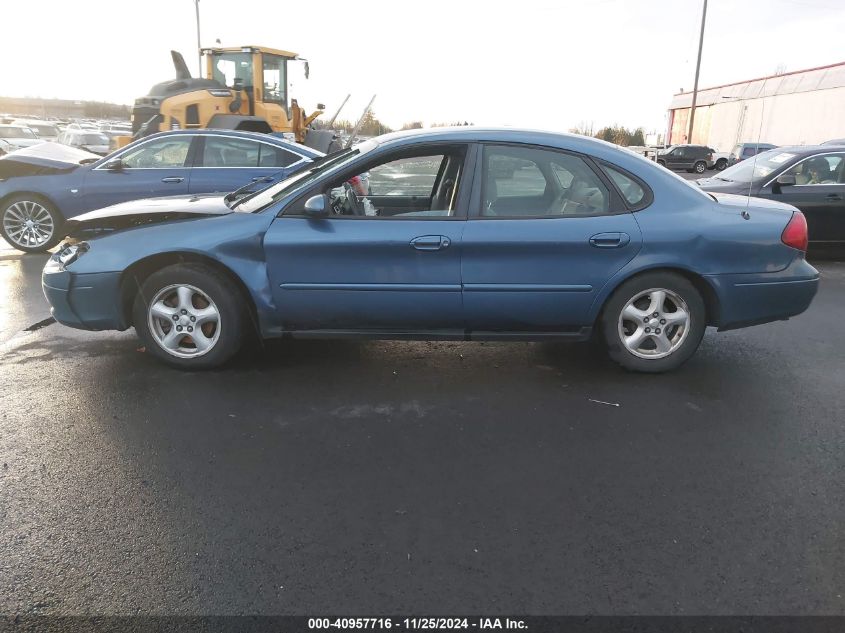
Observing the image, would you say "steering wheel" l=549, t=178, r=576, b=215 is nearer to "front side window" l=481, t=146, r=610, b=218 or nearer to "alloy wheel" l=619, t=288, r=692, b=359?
"front side window" l=481, t=146, r=610, b=218

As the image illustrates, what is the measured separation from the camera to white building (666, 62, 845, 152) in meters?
37.1

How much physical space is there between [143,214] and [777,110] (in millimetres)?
47369

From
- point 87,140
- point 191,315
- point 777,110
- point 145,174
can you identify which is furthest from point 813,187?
point 777,110

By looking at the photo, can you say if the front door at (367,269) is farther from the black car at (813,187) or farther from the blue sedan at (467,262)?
the black car at (813,187)

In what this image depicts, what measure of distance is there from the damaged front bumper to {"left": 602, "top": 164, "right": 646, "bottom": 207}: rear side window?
3.24 metres

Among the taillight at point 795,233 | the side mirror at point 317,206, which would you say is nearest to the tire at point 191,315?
the side mirror at point 317,206

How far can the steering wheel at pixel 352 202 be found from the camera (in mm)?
4586

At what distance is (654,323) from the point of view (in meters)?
4.40

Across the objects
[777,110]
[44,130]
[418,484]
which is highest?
[777,110]

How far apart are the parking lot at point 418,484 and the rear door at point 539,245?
49 cm

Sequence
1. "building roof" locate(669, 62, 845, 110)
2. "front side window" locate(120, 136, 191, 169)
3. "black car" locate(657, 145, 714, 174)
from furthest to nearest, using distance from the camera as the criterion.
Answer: "building roof" locate(669, 62, 845, 110) < "black car" locate(657, 145, 714, 174) < "front side window" locate(120, 136, 191, 169)

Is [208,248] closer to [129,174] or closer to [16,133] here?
[129,174]

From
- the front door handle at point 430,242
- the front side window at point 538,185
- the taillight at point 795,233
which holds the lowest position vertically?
the front door handle at point 430,242

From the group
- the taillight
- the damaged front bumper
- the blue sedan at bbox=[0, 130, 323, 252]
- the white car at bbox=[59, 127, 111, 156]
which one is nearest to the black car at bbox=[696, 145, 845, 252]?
the taillight
